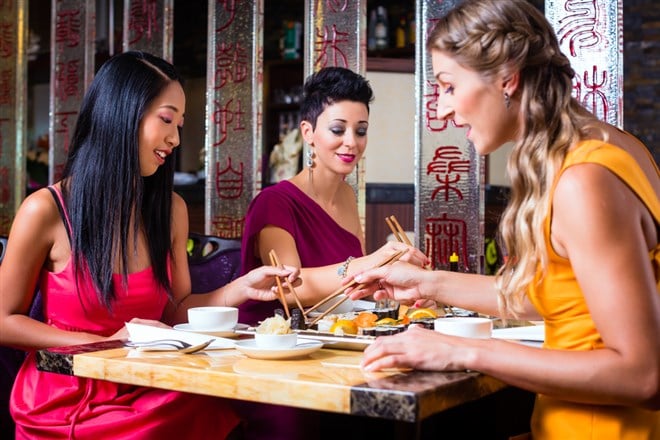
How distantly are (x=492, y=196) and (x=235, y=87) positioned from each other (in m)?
2.61

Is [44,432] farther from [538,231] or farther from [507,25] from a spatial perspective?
[507,25]

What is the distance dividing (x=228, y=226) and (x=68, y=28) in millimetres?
1779

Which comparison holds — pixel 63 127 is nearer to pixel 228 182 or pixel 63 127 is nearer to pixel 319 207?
pixel 228 182

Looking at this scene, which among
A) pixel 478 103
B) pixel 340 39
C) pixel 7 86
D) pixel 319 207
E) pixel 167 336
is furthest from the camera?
pixel 7 86

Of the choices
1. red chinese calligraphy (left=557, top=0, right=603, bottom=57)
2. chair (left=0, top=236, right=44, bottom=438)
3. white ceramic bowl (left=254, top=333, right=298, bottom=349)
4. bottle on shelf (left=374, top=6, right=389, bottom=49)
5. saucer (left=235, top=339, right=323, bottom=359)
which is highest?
bottle on shelf (left=374, top=6, right=389, bottom=49)

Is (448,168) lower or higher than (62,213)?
higher

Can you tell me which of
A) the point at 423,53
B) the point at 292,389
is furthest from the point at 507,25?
the point at 423,53

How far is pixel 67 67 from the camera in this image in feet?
17.6

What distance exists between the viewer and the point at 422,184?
3.80 m

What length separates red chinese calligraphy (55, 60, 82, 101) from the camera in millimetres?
5328

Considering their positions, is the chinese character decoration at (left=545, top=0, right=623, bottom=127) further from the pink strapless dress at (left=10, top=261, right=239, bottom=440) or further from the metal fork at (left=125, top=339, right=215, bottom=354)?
the metal fork at (left=125, top=339, right=215, bottom=354)

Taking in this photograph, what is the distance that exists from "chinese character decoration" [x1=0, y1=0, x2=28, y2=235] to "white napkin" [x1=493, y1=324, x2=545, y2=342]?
4.31 m

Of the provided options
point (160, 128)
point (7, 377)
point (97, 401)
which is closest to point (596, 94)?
point (160, 128)

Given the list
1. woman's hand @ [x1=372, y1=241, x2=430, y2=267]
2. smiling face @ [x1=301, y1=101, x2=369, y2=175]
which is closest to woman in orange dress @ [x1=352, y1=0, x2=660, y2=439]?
woman's hand @ [x1=372, y1=241, x2=430, y2=267]
